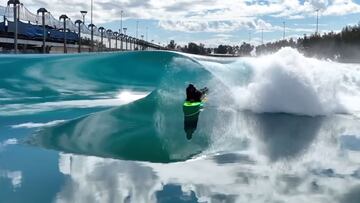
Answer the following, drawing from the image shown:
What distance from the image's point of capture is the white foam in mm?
15250

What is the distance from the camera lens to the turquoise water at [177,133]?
6777 mm

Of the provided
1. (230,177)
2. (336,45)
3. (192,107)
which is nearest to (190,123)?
(192,107)

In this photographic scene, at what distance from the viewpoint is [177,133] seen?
1116 cm

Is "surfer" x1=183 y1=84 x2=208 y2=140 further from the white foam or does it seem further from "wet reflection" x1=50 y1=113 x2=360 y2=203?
"wet reflection" x1=50 y1=113 x2=360 y2=203

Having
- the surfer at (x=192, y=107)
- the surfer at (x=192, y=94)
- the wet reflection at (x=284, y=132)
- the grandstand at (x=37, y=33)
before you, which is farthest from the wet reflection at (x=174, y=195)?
the grandstand at (x=37, y=33)

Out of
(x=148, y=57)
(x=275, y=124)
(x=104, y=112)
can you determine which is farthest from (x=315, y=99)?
(x=148, y=57)

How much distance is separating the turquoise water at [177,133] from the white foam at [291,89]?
0.05m

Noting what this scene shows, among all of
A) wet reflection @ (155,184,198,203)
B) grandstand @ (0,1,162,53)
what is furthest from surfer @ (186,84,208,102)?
grandstand @ (0,1,162,53)

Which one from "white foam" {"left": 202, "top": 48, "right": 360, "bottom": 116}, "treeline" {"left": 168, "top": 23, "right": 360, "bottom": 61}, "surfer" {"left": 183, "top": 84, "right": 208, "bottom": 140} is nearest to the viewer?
"surfer" {"left": 183, "top": 84, "right": 208, "bottom": 140}

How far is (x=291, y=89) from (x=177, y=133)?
619 centimetres

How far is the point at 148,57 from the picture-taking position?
23.8m

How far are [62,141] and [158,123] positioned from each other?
9.74 feet

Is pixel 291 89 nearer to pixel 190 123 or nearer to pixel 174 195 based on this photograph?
pixel 190 123

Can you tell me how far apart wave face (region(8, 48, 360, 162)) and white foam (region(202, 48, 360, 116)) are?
0.11 ft
